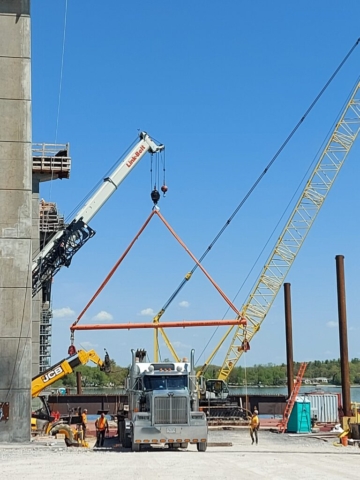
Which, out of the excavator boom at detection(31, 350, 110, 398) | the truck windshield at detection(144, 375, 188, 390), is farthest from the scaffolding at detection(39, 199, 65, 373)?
the truck windshield at detection(144, 375, 188, 390)

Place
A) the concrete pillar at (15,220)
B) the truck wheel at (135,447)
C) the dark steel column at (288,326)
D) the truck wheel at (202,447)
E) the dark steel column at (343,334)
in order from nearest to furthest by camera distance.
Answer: the truck wheel at (135,447), the truck wheel at (202,447), the concrete pillar at (15,220), the dark steel column at (343,334), the dark steel column at (288,326)

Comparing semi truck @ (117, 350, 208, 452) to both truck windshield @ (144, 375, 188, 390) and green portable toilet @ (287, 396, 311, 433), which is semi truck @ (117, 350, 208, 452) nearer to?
truck windshield @ (144, 375, 188, 390)

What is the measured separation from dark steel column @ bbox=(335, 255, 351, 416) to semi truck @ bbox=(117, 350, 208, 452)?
16.4 meters

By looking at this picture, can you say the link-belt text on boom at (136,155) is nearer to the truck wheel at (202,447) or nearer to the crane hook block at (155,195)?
the crane hook block at (155,195)

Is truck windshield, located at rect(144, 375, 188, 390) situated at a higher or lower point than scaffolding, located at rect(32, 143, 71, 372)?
lower

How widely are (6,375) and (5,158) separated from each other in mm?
8634

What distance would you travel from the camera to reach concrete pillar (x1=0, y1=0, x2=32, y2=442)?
31.5 meters

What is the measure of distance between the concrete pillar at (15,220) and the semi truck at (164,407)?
185 inches

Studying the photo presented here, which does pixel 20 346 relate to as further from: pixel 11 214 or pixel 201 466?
pixel 201 466

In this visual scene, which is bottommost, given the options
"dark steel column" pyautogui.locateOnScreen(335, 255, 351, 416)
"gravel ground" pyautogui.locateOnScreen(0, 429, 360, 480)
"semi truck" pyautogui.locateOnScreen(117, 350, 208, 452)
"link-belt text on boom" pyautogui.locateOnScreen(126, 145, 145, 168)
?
"gravel ground" pyautogui.locateOnScreen(0, 429, 360, 480)

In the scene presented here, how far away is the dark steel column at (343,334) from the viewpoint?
4325 centimetres

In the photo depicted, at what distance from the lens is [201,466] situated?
20.3m

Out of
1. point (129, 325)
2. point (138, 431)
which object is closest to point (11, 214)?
point (138, 431)

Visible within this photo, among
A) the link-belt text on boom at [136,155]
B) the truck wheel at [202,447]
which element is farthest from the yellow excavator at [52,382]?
the link-belt text on boom at [136,155]
